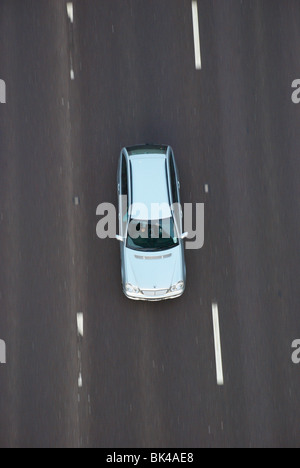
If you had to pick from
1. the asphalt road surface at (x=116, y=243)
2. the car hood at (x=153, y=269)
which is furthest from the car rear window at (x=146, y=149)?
the car hood at (x=153, y=269)

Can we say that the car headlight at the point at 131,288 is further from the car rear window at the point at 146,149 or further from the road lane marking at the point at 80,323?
the car rear window at the point at 146,149

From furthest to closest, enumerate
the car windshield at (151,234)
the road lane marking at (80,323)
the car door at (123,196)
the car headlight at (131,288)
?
1. the road lane marking at (80,323)
2. the car door at (123,196)
3. the car headlight at (131,288)
4. the car windshield at (151,234)

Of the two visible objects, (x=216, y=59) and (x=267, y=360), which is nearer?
(x=267, y=360)

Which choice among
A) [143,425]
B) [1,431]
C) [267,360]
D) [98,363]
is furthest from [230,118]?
[1,431]

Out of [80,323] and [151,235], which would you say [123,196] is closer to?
[151,235]

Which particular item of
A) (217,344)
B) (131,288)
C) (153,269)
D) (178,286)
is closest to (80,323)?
(131,288)
